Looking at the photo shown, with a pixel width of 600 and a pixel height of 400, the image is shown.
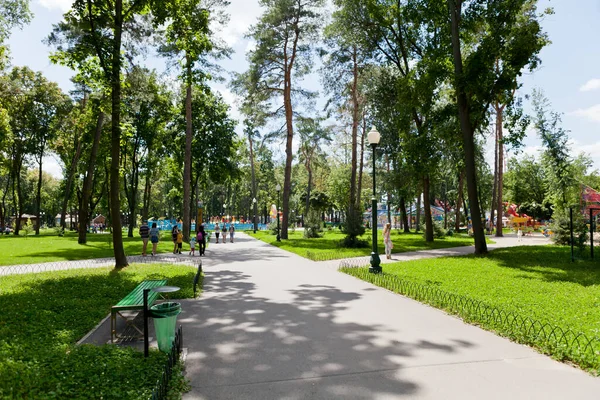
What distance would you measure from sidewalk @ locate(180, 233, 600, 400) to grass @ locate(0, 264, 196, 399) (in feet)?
2.31

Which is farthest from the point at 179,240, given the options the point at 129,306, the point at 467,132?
the point at 467,132

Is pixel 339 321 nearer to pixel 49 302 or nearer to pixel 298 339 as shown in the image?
pixel 298 339

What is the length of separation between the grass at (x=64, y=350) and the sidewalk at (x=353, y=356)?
70 cm

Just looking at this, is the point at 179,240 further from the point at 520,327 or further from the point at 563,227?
the point at 563,227

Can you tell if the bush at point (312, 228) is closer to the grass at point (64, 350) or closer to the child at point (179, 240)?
the child at point (179, 240)

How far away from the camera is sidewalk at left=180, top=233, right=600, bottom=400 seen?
13.6 feet

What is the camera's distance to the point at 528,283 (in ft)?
33.9

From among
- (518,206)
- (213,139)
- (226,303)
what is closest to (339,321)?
(226,303)

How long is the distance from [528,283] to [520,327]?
5.14 metres

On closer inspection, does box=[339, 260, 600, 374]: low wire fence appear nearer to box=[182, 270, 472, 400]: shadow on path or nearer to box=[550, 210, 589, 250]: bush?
box=[182, 270, 472, 400]: shadow on path

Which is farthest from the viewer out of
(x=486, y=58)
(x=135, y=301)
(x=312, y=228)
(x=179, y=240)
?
(x=312, y=228)

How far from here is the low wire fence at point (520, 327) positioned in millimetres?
5000

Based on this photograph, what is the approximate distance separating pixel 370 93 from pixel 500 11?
428 inches

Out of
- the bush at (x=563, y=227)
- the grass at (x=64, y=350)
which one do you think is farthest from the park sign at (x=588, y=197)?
the grass at (x=64, y=350)
